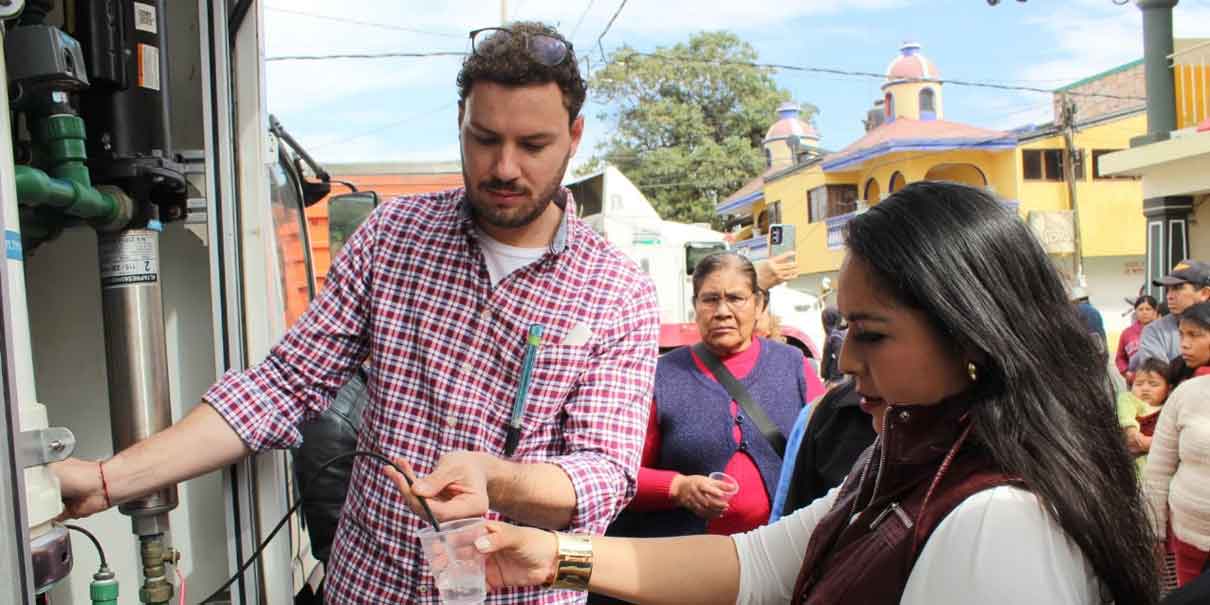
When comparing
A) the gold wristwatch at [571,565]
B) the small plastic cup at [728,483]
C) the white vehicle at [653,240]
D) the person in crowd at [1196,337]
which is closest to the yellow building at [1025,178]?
the white vehicle at [653,240]

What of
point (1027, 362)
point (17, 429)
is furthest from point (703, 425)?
point (17, 429)

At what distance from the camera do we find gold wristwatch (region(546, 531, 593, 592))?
177 cm

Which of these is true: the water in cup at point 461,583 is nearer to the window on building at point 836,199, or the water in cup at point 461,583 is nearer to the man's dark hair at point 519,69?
the man's dark hair at point 519,69

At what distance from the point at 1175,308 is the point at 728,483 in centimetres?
574

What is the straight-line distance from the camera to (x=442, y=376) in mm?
2020

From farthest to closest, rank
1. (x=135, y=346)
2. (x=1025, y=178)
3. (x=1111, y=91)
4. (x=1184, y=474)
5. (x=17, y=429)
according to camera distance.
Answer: (x=1111, y=91) → (x=1025, y=178) → (x=1184, y=474) → (x=135, y=346) → (x=17, y=429)

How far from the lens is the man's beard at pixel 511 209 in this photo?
81.2 inches

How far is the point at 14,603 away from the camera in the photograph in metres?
1.13

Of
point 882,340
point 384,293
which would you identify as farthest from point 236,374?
point 882,340

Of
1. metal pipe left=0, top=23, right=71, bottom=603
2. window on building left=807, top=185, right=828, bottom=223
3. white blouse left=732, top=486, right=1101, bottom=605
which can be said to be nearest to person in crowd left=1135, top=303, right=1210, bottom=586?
white blouse left=732, top=486, right=1101, bottom=605

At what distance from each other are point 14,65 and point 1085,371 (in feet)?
5.43

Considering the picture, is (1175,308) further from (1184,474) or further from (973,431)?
(973,431)

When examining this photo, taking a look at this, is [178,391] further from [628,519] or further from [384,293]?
[628,519]

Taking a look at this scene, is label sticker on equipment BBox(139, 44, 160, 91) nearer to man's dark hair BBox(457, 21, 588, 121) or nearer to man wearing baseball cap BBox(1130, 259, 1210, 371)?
man's dark hair BBox(457, 21, 588, 121)
